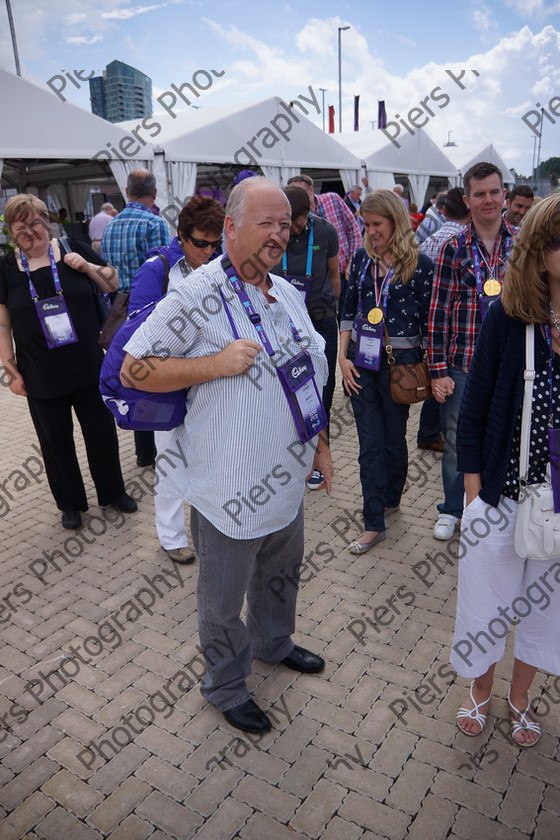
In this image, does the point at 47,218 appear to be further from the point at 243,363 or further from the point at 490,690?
the point at 490,690

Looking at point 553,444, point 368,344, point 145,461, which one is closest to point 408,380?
point 368,344

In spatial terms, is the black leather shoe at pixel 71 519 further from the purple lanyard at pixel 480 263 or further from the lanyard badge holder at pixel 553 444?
the lanyard badge holder at pixel 553 444

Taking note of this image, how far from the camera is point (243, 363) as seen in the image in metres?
1.89

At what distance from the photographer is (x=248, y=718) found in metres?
2.45

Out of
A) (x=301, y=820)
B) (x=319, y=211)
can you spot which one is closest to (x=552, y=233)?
(x=301, y=820)

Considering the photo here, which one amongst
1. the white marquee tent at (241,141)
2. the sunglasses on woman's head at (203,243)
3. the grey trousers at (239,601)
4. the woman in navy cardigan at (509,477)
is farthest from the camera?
the white marquee tent at (241,141)

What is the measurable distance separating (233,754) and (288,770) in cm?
22

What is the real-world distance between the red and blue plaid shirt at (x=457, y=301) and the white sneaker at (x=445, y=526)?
98 centimetres

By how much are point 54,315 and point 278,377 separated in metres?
2.19

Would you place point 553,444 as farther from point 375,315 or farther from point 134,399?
point 375,315

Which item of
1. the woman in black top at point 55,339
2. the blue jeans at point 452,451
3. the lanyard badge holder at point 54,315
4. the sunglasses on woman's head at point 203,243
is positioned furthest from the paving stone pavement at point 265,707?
the sunglasses on woman's head at point 203,243

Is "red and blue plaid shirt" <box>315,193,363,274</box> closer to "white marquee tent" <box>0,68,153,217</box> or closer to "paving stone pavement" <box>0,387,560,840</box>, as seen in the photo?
"paving stone pavement" <box>0,387,560,840</box>

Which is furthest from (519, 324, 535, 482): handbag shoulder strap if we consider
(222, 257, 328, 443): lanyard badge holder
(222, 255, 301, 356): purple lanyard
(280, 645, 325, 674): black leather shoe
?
(280, 645, 325, 674): black leather shoe

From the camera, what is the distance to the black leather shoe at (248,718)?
243 cm
